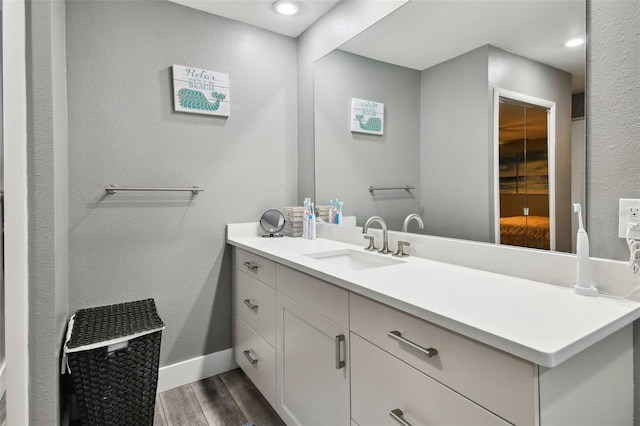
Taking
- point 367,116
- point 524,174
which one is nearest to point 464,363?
point 524,174

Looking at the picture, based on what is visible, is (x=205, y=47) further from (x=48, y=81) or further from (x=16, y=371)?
(x=16, y=371)

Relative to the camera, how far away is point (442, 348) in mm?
884

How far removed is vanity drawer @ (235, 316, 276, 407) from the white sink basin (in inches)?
20.5

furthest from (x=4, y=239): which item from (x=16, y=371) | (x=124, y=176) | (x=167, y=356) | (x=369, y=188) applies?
(x=369, y=188)

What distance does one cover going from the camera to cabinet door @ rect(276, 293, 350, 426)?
4.14 feet

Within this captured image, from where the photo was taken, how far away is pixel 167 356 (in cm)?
214

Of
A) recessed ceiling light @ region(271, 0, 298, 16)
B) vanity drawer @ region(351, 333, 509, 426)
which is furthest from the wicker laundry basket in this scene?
recessed ceiling light @ region(271, 0, 298, 16)

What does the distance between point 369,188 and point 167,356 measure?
63.1 inches

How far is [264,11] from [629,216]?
7.15 feet

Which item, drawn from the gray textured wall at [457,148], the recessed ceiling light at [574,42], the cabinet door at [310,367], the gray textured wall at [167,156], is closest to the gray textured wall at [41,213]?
the gray textured wall at [167,156]

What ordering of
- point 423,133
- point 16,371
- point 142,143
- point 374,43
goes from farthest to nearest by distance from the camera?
point 142,143 → point 374,43 → point 423,133 → point 16,371

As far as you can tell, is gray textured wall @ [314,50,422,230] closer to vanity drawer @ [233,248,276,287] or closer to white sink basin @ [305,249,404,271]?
white sink basin @ [305,249,404,271]

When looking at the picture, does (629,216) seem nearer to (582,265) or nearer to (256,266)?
(582,265)

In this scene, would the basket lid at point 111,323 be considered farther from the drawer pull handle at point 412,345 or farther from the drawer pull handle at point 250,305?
the drawer pull handle at point 412,345
